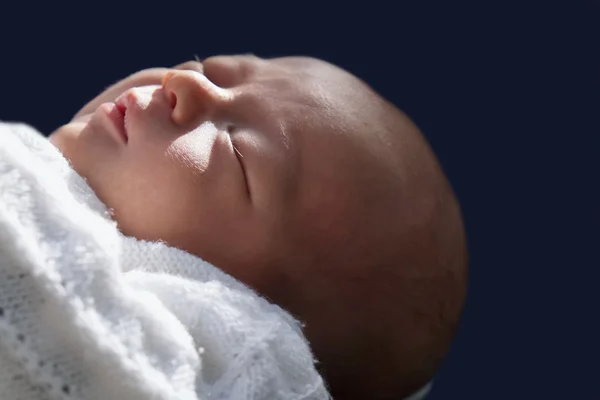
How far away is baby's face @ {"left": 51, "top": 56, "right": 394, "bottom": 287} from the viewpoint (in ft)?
2.53

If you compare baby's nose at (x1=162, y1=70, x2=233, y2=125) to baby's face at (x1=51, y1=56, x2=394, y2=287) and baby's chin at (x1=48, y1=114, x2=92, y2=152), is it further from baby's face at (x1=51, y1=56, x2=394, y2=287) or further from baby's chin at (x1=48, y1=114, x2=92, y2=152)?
baby's chin at (x1=48, y1=114, x2=92, y2=152)

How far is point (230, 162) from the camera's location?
79 cm

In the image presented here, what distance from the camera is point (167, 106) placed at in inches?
32.6

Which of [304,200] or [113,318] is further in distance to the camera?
[304,200]

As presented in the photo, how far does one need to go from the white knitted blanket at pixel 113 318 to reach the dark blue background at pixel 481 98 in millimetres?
559

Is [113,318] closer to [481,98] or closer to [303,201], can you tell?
[303,201]

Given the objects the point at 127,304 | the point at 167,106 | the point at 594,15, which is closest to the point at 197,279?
the point at 127,304

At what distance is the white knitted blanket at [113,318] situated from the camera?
57 cm

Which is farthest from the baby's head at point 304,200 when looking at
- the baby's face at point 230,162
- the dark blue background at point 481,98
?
the dark blue background at point 481,98

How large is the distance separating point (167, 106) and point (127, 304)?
294 mm

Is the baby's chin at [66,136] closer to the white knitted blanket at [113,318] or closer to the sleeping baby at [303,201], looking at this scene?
the sleeping baby at [303,201]

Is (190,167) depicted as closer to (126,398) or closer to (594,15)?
(126,398)

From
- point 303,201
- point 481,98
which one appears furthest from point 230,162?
point 481,98

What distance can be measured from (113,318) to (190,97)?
317 millimetres
